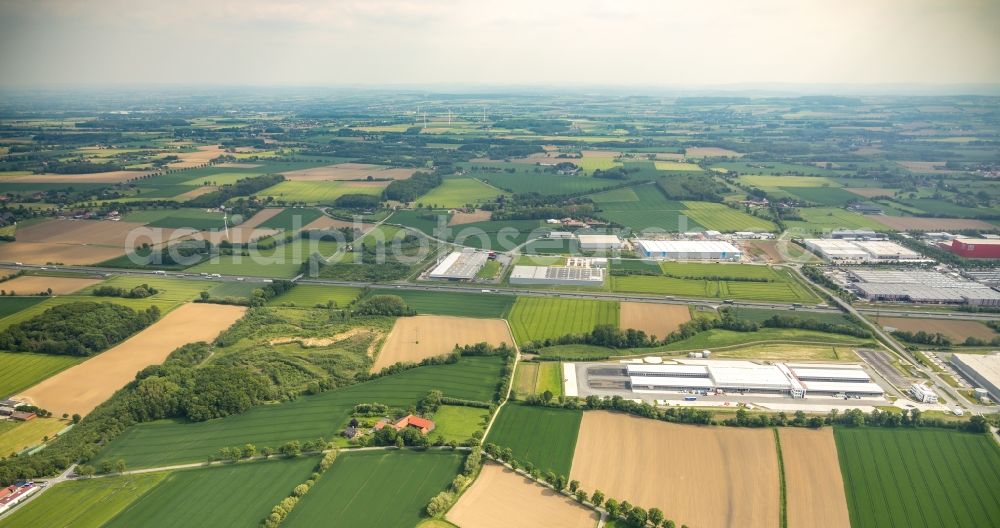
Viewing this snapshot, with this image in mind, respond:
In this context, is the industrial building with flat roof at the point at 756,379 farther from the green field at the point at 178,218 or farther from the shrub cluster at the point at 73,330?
the green field at the point at 178,218

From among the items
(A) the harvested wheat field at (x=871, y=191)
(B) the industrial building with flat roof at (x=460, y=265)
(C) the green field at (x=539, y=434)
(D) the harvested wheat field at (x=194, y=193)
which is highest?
(D) the harvested wheat field at (x=194, y=193)

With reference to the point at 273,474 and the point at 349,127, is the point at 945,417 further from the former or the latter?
the point at 349,127

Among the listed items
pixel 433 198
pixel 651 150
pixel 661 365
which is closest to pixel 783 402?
pixel 661 365

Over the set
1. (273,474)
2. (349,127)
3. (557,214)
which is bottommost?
(273,474)

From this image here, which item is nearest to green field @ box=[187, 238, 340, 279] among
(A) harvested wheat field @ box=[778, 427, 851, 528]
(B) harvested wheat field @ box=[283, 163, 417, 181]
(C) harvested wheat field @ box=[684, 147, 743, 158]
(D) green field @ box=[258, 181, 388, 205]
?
(D) green field @ box=[258, 181, 388, 205]

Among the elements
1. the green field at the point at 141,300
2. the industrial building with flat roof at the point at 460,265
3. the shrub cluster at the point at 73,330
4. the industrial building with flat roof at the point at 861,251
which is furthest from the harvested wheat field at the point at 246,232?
the industrial building with flat roof at the point at 861,251

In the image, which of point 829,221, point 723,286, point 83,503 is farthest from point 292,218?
point 829,221
